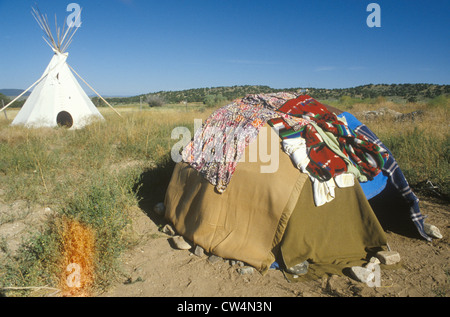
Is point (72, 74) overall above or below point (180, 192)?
above

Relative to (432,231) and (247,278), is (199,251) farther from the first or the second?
(432,231)

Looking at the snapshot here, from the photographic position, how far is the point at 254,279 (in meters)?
2.57

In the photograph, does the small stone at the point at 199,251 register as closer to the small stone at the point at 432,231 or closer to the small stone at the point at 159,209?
the small stone at the point at 159,209

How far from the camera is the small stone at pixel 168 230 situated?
3402 mm

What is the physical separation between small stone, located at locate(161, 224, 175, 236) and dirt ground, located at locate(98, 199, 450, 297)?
28cm

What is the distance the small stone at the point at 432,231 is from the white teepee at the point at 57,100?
9547mm

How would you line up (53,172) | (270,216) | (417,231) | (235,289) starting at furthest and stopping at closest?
(53,172) < (417,231) < (270,216) < (235,289)

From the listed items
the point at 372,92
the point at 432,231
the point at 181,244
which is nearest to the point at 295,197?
the point at 181,244

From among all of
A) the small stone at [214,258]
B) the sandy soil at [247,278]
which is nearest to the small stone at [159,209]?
the sandy soil at [247,278]

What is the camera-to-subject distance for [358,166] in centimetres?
298

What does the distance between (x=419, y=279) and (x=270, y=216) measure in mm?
1493
